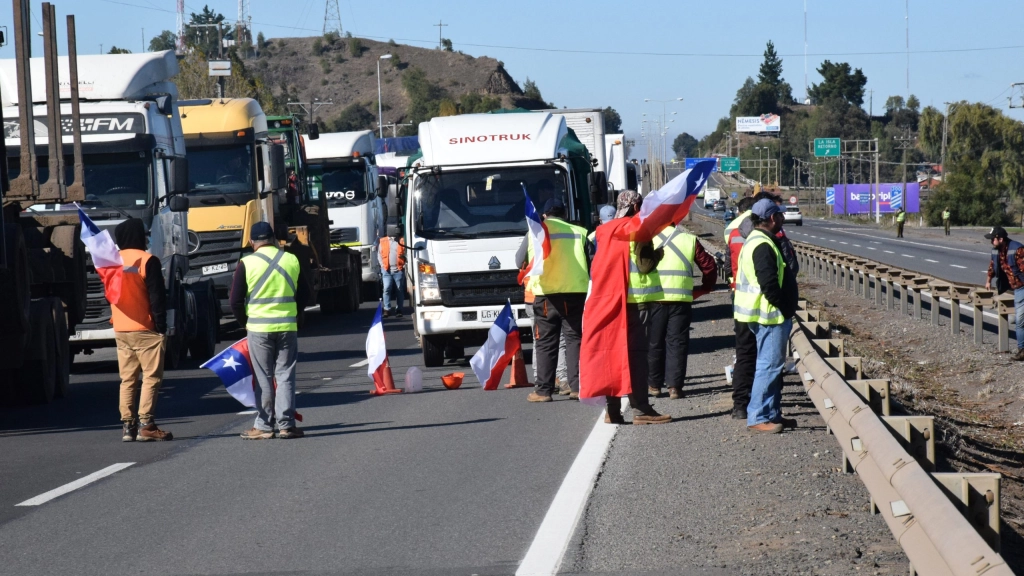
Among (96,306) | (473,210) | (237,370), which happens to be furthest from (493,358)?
(96,306)

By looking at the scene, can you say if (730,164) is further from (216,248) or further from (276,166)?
(216,248)

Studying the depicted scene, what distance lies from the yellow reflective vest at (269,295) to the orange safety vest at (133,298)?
86cm

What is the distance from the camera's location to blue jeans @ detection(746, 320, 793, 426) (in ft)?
31.9

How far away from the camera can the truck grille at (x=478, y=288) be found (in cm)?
1534

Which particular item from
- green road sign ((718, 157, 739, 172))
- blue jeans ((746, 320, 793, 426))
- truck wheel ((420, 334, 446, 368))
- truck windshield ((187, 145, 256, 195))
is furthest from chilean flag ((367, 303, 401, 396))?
green road sign ((718, 157, 739, 172))

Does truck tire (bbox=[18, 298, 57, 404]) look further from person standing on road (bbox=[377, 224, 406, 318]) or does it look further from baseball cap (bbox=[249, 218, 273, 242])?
person standing on road (bbox=[377, 224, 406, 318])

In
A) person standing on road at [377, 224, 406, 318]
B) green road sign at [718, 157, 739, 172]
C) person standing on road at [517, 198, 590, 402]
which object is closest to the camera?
person standing on road at [517, 198, 590, 402]

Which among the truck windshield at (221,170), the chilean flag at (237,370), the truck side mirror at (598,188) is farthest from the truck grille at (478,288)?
the truck windshield at (221,170)

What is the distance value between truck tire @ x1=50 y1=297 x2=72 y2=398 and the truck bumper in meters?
4.02

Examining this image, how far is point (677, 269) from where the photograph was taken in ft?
39.3

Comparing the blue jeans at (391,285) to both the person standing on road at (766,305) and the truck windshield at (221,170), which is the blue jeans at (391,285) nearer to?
the truck windshield at (221,170)

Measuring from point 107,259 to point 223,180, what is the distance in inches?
392

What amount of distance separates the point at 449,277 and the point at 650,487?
776cm

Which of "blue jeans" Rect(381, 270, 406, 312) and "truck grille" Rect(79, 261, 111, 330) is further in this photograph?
"blue jeans" Rect(381, 270, 406, 312)
